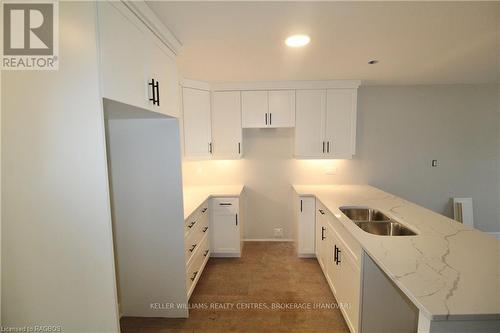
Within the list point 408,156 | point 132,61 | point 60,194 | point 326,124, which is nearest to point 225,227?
point 326,124

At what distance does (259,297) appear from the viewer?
219 centimetres

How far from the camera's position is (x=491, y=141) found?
10.3ft

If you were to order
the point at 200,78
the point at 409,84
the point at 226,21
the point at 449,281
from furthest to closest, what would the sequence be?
the point at 409,84
the point at 200,78
the point at 226,21
the point at 449,281

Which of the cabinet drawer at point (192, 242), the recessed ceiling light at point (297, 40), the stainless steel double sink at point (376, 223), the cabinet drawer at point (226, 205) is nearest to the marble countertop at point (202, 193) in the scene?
the cabinet drawer at point (226, 205)

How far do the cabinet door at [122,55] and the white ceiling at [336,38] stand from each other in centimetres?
23

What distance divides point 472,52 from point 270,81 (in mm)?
2012

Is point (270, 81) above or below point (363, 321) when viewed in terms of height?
above

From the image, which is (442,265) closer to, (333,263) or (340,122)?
(333,263)

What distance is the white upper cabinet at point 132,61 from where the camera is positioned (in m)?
0.99

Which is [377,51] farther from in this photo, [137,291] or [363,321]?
[137,291]

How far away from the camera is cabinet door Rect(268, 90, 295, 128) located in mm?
2928

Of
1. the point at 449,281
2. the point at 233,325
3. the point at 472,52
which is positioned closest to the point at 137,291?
the point at 233,325

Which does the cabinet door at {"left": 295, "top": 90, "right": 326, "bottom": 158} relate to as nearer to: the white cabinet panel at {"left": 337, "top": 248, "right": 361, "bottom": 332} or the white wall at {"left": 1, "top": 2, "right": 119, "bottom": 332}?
the white cabinet panel at {"left": 337, "top": 248, "right": 361, "bottom": 332}

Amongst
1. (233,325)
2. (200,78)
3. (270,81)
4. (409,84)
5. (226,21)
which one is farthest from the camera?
(409,84)
